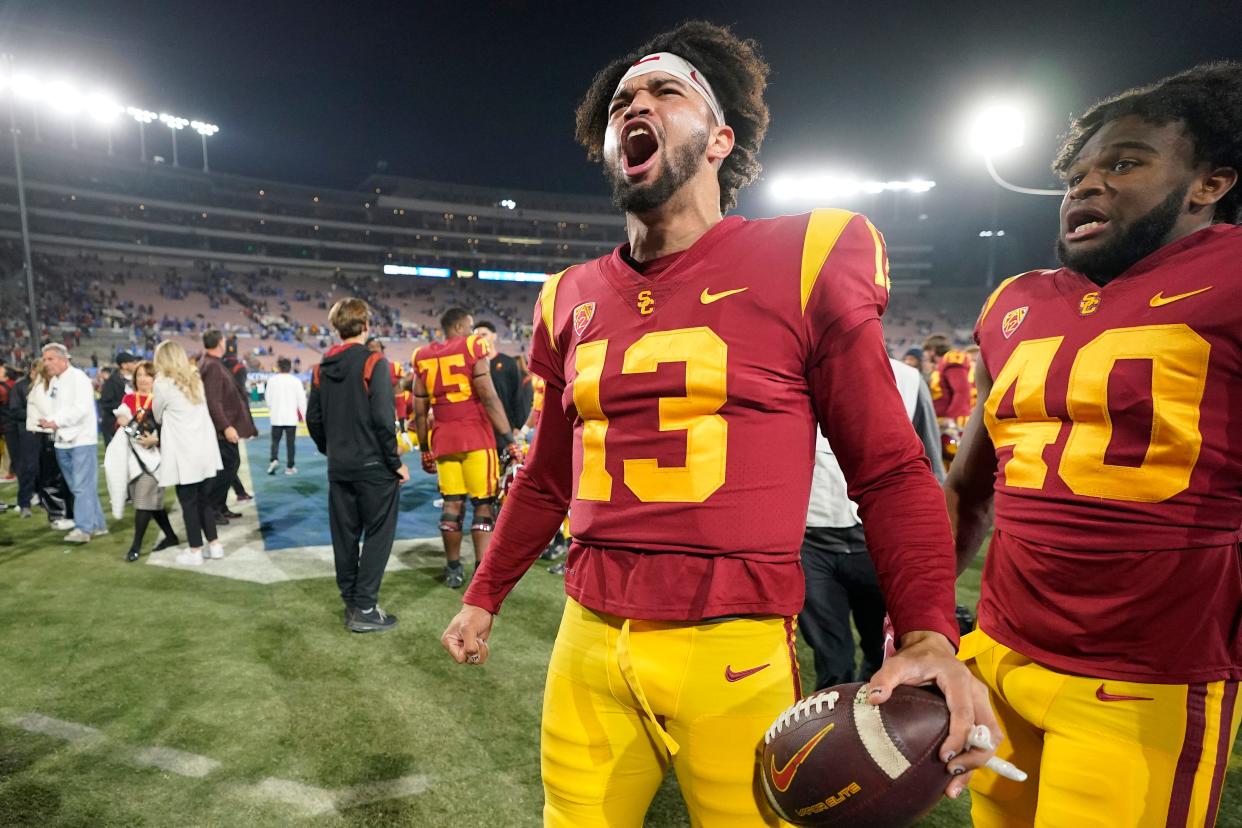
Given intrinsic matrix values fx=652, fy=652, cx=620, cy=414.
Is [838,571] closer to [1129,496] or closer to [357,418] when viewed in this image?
[1129,496]

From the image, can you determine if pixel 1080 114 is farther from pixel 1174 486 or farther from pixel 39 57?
pixel 39 57

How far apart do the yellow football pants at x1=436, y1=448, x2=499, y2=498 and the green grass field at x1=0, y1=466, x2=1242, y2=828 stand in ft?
2.87

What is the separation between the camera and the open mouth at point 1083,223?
5.59 ft

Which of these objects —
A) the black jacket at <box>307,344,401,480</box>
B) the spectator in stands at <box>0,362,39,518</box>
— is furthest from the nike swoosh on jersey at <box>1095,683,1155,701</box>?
the spectator in stands at <box>0,362,39,518</box>

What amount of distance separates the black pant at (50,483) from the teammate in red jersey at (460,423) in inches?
205

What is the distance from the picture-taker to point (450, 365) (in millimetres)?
5602

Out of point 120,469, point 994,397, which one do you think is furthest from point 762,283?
point 120,469

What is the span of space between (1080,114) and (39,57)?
25196mm

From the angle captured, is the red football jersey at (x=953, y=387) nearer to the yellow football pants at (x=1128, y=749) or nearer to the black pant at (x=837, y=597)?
the black pant at (x=837, y=597)

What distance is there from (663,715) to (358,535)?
4111 mm

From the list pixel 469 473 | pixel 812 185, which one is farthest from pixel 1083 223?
pixel 812 185

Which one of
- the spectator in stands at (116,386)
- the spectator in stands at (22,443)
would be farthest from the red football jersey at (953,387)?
the spectator in stands at (22,443)

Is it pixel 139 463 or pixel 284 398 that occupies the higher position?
pixel 284 398

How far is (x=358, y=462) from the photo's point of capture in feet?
15.4
